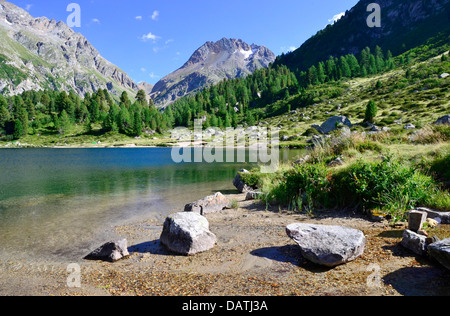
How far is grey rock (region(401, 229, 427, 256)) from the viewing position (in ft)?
22.0

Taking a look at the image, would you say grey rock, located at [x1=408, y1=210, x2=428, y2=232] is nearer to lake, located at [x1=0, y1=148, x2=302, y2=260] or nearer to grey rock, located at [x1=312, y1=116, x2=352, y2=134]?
lake, located at [x1=0, y1=148, x2=302, y2=260]

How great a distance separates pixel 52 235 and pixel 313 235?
11102 mm

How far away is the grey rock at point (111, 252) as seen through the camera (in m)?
8.47

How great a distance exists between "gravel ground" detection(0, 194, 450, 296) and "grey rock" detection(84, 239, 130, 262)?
27 centimetres

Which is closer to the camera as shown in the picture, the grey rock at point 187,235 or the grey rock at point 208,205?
the grey rock at point 187,235

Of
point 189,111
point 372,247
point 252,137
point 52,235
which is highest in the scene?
point 189,111

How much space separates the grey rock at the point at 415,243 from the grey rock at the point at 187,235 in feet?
18.9

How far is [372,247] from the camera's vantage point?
7.55 metres

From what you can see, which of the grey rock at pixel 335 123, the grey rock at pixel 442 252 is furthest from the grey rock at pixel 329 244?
the grey rock at pixel 335 123

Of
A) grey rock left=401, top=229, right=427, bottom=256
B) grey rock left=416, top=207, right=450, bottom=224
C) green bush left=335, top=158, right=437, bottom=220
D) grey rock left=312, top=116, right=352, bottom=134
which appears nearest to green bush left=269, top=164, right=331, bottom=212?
green bush left=335, top=158, right=437, bottom=220

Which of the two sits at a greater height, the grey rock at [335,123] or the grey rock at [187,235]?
the grey rock at [335,123]

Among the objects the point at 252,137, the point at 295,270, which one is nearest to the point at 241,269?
the point at 295,270

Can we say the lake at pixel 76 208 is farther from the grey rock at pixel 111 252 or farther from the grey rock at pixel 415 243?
the grey rock at pixel 415 243

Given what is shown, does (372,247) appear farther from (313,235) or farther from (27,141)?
(27,141)
